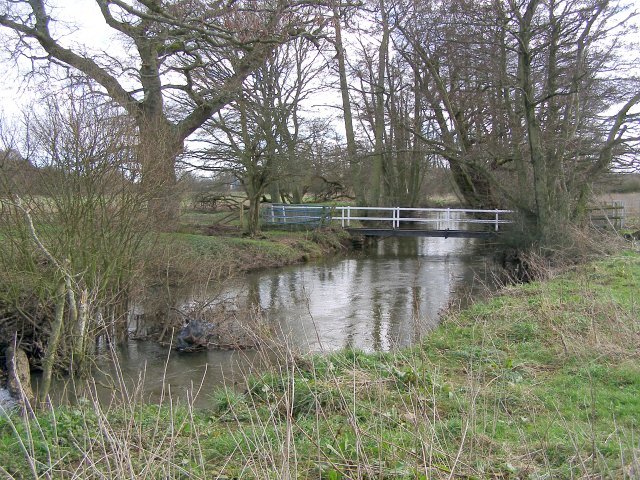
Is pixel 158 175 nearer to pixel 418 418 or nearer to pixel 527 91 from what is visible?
pixel 418 418

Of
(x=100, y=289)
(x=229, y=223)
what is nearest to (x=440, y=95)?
(x=229, y=223)

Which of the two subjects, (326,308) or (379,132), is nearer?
(326,308)

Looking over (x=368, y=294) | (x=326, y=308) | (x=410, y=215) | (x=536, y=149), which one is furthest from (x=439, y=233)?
(x=326, y=308)

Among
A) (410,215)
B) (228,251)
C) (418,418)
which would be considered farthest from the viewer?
(410,215)

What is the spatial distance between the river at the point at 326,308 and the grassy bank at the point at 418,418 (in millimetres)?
397

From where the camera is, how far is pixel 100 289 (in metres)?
8.70

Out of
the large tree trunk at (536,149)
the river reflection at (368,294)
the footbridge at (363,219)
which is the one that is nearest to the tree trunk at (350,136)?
the footbridge at (363,219)

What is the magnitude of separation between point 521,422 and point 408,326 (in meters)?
6.06

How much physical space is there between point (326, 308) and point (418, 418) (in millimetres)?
8949

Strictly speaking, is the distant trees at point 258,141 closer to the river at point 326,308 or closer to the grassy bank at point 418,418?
the river at point 326,308

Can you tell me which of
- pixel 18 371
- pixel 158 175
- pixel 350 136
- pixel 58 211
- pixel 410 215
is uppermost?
pixel 350 136

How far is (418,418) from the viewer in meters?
4.09

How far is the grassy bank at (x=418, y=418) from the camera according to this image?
2.93m

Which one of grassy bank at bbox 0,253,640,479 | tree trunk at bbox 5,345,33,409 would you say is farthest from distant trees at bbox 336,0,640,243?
tree trunk at bbox 5,345,33,409
